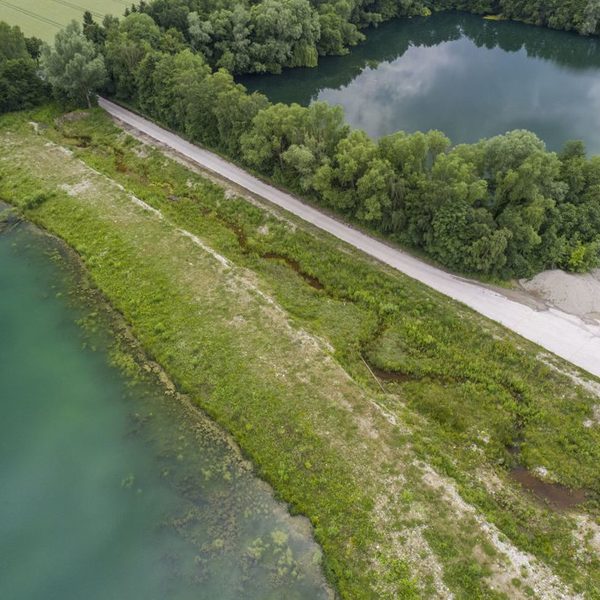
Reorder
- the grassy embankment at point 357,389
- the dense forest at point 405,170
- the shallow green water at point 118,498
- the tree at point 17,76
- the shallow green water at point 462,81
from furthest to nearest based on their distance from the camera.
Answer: the shallow green water at point 462,81
the tree at point 17,76
the dense forest at point 405,170
the shallow green water at point 118,498
the grassy embankment at point 357,389

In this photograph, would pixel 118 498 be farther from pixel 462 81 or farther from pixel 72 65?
pixel 462 81

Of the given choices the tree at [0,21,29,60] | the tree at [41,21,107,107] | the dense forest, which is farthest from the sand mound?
the tree at [0,21,29,60]

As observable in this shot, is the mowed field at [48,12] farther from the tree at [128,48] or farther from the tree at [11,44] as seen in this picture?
the tree at [128,48]

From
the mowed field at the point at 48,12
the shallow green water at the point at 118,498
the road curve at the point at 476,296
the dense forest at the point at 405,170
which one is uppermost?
the mowed field at the point at 48,12

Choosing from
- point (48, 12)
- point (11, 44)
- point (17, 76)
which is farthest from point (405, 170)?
point (48, 12)

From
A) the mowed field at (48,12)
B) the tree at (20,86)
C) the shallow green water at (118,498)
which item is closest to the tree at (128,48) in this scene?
the tree at (20,86)

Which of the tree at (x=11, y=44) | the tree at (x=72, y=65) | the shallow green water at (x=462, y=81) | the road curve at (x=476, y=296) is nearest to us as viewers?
the road curve at (x=476, y=296)

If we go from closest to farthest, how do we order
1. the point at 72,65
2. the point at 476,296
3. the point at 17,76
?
the point at 476,296 → the point at 72,65 → the point at 17,76
